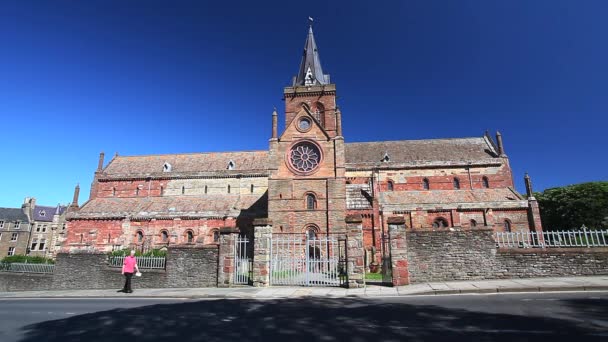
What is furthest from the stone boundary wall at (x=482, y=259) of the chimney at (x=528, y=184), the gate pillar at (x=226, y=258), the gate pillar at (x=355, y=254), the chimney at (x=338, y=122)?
the chimney at (x=528, y=184)

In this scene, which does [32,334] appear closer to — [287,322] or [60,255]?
[287,322]

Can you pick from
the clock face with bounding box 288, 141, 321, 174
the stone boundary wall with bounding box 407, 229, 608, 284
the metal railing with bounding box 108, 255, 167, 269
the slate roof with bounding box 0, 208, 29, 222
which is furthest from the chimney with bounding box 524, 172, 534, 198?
the slate roof with bounding box 0, 208, 29, 222

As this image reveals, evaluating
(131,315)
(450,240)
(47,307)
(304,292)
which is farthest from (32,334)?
(450,240)

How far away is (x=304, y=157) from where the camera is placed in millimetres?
25734

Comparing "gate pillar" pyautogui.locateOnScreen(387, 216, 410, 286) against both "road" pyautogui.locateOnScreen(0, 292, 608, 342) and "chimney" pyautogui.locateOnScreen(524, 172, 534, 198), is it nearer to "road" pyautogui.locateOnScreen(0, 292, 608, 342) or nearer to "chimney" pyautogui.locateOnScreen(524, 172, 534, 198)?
"road" pyautogui.locateOnScreen(0, 292, 608, 342)

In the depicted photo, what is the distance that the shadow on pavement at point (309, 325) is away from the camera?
5.77m

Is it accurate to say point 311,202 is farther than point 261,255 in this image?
Yes

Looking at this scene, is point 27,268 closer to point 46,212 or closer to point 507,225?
point 507,225

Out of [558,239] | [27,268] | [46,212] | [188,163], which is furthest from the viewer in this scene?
[46,212]

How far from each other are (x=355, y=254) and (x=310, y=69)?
26899 millimetres

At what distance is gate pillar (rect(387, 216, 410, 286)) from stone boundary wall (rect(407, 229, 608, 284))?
1.70ft

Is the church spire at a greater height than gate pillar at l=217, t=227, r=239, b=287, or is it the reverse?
the church spire

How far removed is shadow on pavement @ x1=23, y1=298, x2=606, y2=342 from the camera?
5770mm

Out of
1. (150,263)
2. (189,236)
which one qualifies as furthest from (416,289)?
(189,236)
